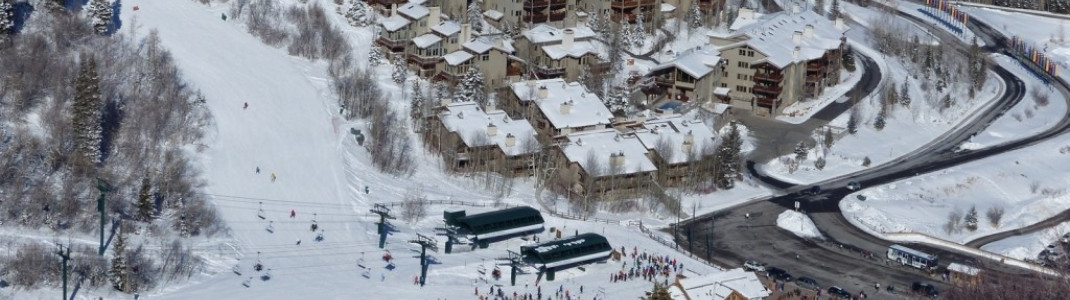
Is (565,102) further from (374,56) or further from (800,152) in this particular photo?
(800,152)

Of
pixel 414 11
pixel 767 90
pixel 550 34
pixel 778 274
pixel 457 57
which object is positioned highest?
pixel 414 11

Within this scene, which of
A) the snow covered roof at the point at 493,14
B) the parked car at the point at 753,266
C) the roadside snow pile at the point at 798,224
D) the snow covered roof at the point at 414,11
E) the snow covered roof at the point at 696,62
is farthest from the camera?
the snow covered roof at the point at 493,14

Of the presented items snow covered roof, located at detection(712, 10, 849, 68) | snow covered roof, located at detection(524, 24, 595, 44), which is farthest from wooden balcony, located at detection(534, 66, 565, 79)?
snow covered roof, located at detection(712, 10, 849, 68)

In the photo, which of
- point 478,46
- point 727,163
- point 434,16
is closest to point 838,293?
point 727,163

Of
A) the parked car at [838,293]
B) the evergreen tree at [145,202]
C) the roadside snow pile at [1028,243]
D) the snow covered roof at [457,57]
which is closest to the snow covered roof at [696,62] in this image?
the snow covered roof at [457,57]

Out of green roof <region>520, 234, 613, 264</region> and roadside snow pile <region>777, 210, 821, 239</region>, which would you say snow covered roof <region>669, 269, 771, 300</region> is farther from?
roadside snow pile <region>777, 210, 821, 239</region>

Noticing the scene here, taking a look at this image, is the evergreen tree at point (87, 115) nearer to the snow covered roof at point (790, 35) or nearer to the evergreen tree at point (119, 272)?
the evergreen tree at point (119, 272)
